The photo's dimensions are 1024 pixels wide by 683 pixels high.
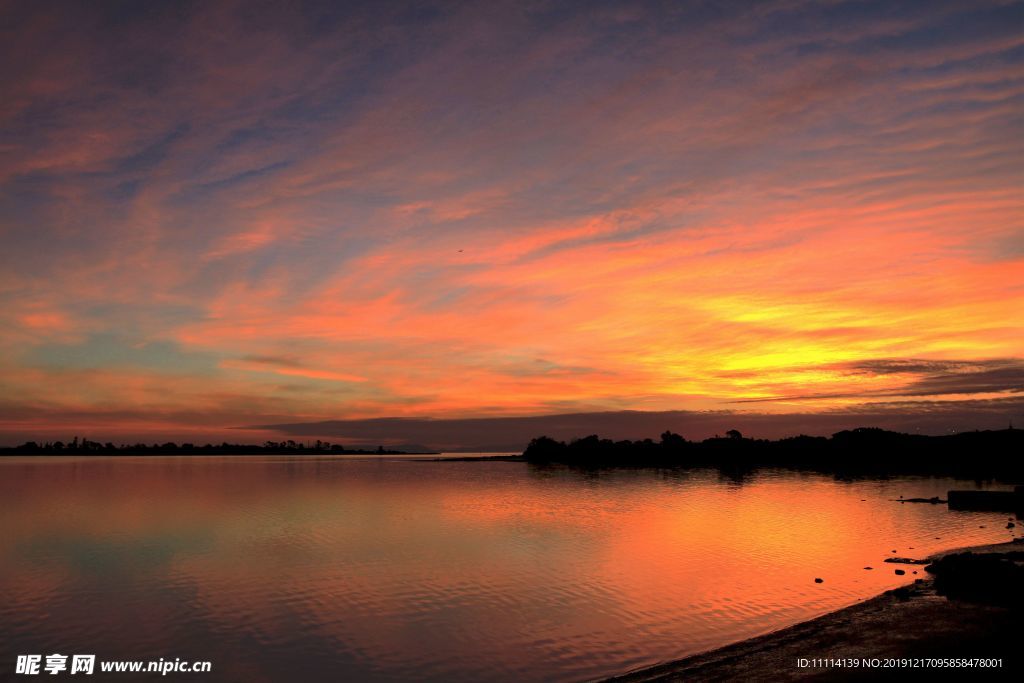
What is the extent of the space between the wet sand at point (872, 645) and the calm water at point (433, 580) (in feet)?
7.97

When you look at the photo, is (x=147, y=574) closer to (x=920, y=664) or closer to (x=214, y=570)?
(x=214, y=570)

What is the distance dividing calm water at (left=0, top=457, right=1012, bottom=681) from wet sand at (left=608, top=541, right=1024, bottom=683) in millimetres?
2428

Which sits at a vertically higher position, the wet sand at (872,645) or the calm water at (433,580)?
the wet sand at (872,645)

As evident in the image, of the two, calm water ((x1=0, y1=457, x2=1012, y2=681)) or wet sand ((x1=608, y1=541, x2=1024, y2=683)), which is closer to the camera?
wet sand ((x1=608, y1=541, x2=1024, y2=683))

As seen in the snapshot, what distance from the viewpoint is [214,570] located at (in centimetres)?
4022

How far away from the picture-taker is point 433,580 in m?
37.4

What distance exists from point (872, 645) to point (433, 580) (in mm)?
22730

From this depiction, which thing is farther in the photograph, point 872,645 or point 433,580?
point 433,580

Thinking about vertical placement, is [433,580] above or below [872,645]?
below

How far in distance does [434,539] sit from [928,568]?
33.0 m

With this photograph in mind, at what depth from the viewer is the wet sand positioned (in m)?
18.9

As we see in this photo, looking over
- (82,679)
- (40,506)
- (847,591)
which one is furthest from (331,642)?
(40,506)

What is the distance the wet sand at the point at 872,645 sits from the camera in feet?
61.9

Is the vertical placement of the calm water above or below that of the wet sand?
below
